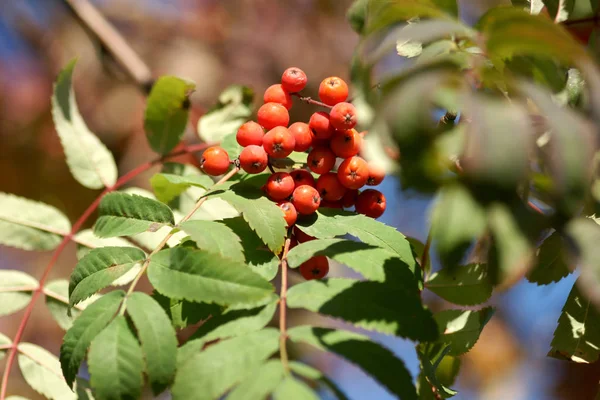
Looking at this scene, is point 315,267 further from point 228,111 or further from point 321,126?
point 228,111

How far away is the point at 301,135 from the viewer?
819 millimetres

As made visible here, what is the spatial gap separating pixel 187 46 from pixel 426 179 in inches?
126

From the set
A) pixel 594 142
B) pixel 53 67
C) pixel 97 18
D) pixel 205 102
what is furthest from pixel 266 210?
pixel 53 67

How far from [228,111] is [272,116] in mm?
602

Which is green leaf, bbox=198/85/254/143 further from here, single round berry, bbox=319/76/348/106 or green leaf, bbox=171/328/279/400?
green leaf, bbox=171/328/279/400

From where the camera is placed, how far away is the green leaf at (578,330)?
869mm

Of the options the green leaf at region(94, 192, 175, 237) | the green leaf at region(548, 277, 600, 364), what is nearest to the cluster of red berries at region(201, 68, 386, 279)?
the green leaf at region(94, 192, 175, 237)

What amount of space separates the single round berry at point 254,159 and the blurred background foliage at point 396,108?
6.6 inches

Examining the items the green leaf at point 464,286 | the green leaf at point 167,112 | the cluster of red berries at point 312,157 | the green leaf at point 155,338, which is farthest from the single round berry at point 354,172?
the green leaf at point 167,112

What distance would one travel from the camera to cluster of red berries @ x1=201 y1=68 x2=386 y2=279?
A: 2.60ft

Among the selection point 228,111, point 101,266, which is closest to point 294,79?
point 101,266

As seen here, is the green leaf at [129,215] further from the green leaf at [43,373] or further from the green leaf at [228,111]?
the green leaf at [228,111]

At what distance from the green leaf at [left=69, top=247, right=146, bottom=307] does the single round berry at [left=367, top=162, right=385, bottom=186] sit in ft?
1.18

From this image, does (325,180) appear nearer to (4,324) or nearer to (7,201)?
(7,201)
